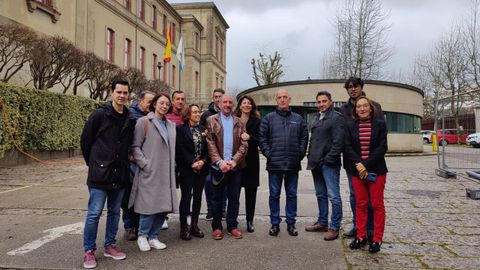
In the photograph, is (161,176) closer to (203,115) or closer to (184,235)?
(184,235)

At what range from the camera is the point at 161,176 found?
486 cm

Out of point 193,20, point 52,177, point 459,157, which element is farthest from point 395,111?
point 193,20

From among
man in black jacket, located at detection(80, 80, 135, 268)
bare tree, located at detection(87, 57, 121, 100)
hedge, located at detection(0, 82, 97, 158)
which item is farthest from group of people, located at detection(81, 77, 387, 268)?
bare tree, located at detection(87, 57, 121, 100)

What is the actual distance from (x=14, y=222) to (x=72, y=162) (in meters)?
9.38

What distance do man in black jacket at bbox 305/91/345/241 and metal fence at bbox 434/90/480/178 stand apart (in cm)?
651

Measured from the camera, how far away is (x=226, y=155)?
215 inches

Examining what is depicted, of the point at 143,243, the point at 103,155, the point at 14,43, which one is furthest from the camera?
the point at 14,43

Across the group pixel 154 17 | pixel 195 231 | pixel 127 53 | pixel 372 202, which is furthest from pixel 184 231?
pixel 154 17

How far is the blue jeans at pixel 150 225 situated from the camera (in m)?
4.92

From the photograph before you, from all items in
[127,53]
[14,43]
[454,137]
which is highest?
[127,53]

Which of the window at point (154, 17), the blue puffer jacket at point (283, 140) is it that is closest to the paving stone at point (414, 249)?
the blue puffer jacket at point (283, 140)

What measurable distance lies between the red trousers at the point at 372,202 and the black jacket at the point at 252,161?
4.66ft

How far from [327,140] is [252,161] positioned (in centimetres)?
110

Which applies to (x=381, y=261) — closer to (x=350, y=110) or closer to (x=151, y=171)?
(x=350, y=110)
